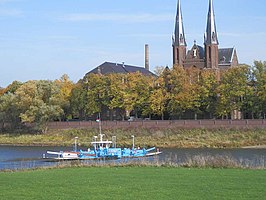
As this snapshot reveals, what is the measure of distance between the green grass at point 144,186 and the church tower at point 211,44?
242ft

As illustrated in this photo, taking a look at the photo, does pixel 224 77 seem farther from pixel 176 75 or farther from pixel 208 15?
pixel 208 15

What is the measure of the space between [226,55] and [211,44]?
27.1ft

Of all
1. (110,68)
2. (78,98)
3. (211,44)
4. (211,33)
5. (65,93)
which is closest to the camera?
(78,98)

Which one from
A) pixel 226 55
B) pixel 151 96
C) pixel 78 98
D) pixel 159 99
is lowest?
pixel 159 99

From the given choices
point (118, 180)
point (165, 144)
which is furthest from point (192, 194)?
point (165, 144)

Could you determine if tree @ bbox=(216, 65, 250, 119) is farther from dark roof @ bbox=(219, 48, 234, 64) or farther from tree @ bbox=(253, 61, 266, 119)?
dark roof @ bbox=(219, 48, 234, 64)

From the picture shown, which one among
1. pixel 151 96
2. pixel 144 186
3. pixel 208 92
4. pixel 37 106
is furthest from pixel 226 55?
pixel 144 186

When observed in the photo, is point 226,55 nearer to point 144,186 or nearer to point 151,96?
point 151,96

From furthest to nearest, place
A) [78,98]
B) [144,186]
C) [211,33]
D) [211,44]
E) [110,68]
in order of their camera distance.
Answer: [110,68] < [211,44] < [211,33] < [78,98] < [144,186]

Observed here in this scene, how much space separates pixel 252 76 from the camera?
3115 inches

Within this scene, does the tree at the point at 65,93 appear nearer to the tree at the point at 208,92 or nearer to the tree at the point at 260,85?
the tree at the point at 208,92

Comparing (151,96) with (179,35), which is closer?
(151,96)

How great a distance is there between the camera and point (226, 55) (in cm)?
10531

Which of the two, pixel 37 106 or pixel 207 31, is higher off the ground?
pixel 207 31
